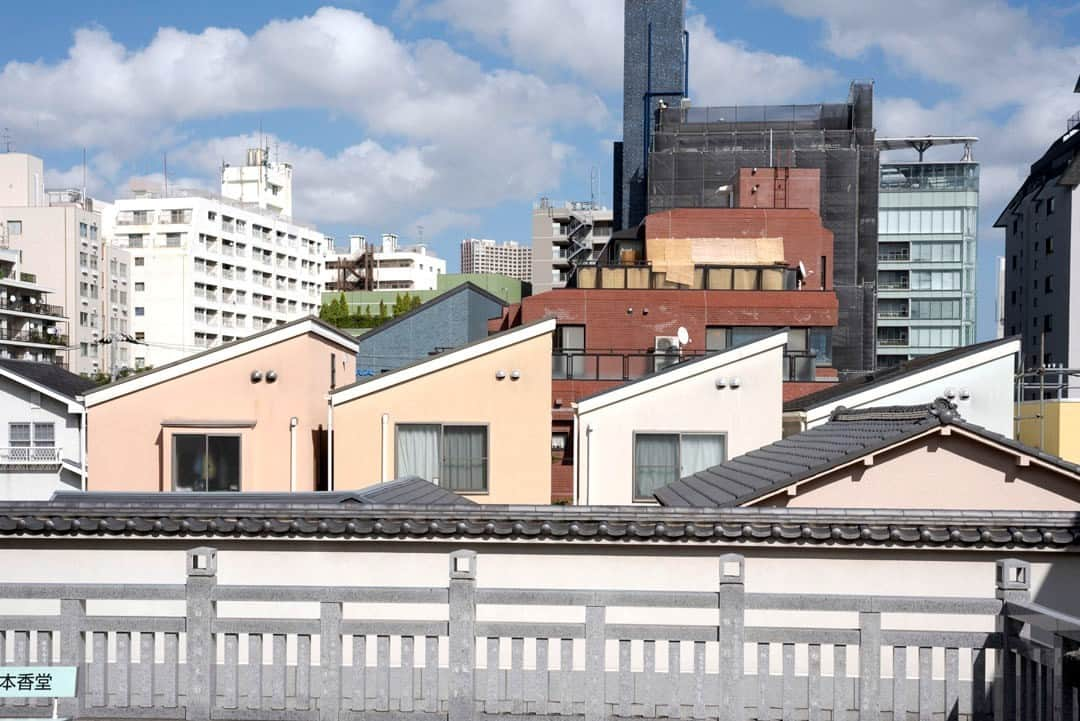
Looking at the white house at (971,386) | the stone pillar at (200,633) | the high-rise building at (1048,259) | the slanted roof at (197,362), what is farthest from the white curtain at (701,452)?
the high-rise building at (1048,259)

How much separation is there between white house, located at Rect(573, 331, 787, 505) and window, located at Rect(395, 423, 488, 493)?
72.9 inches

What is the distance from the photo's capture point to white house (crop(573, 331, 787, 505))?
1814cm

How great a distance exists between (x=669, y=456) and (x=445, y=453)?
408 cm

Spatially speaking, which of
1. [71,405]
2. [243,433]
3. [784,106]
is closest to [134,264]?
[784,106]

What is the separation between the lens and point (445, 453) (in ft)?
58.7

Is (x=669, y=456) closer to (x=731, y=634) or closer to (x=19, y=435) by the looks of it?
(x=731, y=634)

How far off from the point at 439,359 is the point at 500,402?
4.41 feet

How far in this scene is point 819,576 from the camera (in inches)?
323

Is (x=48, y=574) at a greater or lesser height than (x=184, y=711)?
greater

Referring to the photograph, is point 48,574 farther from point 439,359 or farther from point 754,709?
point 439,359

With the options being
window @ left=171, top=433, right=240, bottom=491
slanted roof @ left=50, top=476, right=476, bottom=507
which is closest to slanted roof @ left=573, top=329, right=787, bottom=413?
window @ left=171, top=433, right=240, bottom=491

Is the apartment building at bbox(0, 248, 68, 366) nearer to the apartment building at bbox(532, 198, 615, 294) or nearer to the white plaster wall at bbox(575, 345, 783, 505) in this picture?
the apartment building at bbox(532, 198, 615, 294)

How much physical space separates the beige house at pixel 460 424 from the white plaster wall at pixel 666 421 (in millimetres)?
852

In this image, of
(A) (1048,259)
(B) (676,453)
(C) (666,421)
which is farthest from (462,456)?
(A) (1048,259)
